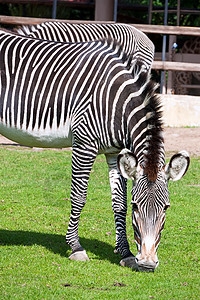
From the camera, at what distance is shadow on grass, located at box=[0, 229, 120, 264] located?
21.3 feet

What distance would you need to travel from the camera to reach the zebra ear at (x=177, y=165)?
5.39 m

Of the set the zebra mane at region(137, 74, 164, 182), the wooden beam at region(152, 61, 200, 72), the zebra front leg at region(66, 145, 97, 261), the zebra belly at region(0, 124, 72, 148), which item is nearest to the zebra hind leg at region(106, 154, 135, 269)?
the zebra front leg at region(66, 145, 97, 261)

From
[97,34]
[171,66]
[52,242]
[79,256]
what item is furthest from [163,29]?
[79,256]

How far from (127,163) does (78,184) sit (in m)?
0.96

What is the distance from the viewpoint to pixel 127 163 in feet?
17.9

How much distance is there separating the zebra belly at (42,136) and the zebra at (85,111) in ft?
0.04

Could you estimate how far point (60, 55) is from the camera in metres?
6.57

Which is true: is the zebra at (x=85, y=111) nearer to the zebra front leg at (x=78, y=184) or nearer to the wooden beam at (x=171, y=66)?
the zebra front leg at (x=78, y=184)

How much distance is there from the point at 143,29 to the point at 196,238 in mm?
8788

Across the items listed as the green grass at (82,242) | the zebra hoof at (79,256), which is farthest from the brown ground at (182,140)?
the zebra hoof at (79,256)

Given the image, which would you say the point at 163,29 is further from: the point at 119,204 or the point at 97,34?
the point at 119,204

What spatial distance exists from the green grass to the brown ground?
62.9 inches

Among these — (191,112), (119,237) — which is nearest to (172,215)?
(119,237)

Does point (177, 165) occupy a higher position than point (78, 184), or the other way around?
point (177, 165)
